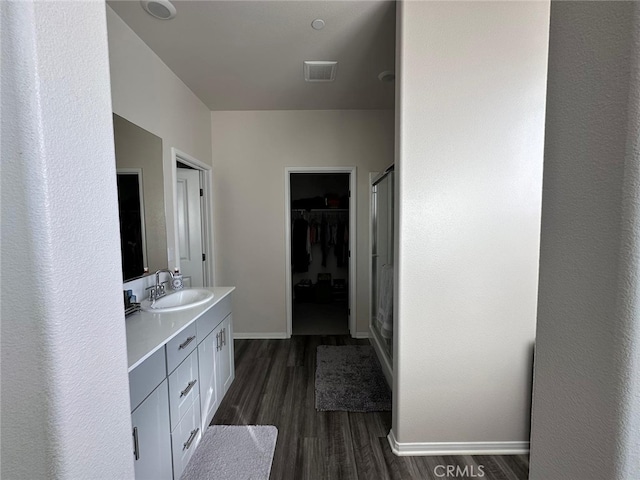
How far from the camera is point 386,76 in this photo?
245cm

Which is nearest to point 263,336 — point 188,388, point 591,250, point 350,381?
point 350,381

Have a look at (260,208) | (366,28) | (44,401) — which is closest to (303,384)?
(260,208)

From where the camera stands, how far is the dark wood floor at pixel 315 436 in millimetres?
1606

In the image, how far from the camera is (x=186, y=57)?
2174 mm

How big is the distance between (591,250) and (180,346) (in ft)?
5.55

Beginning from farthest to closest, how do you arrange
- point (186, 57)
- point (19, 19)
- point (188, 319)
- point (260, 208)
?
point (260, 208) < point (186, 57) < point (188, 319) < point (19, 19)

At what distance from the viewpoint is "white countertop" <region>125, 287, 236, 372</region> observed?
3.86ft

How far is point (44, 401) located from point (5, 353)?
102 millimetres

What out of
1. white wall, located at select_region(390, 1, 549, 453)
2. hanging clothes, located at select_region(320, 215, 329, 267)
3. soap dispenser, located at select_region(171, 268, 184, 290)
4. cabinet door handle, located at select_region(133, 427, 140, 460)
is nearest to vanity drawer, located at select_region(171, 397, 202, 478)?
cabinet door handle, located at select_region(133, 427, 140, 460)

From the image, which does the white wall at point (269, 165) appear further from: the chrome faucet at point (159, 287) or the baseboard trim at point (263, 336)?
the chrome faucet at point (159, 287)

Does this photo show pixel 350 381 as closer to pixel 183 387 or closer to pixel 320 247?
pixel 183 387

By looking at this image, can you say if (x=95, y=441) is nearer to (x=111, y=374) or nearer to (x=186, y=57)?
(x=111, y=374)

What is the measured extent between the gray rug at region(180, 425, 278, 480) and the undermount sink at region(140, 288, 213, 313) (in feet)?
2.91

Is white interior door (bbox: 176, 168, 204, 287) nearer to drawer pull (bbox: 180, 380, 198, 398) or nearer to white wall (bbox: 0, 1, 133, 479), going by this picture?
drawer pull (bbox: 180, 380, 198, 398)
